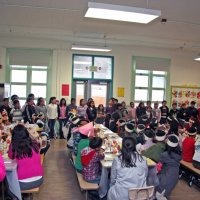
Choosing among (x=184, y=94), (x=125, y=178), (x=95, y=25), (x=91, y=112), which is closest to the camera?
(x=125, y=178)

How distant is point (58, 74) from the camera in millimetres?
9773

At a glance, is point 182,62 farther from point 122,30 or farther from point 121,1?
point 121,1

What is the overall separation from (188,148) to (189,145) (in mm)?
73

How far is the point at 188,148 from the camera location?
484 centimetres

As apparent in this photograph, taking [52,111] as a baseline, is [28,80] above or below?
above

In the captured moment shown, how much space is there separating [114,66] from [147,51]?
5.16ft

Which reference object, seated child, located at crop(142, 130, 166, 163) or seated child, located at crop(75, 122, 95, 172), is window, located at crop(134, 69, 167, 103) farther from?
seated child, located at crop(75, 122, 95, 172)

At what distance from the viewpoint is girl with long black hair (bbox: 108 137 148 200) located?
2.90 m

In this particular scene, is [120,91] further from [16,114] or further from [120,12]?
[120,12]

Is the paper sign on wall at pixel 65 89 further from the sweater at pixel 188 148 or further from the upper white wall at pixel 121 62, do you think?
the sweater at pixel 188 148

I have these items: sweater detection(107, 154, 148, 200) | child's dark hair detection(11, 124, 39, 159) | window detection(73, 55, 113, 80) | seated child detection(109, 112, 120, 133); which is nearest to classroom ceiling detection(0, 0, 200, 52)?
window detection(73, 55, 113, 80)

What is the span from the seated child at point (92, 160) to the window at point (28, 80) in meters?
6.61

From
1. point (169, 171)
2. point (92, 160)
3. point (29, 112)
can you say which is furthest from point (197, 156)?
point (29, 112)

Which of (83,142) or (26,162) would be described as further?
(83,142)
